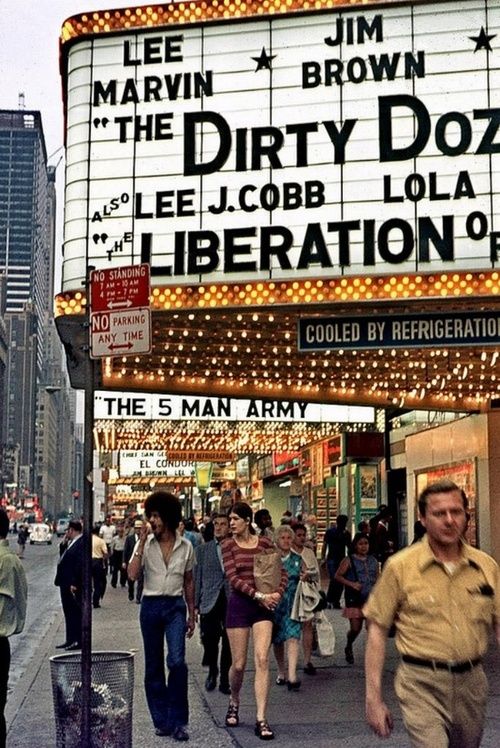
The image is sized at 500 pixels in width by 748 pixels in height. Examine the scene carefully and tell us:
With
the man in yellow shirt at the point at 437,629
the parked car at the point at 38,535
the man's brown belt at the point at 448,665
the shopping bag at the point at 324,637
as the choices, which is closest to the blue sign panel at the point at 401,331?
the shopping bag at the point at 324,637

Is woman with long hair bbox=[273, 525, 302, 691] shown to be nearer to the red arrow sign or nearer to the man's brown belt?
the red arrow sign

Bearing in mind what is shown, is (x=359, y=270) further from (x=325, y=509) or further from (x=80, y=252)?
(x=325, y=509)

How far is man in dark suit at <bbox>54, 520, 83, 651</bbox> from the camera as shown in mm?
15094

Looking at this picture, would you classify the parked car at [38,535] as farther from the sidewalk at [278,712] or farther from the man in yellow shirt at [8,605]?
the man in yellow shirt at [8,605]

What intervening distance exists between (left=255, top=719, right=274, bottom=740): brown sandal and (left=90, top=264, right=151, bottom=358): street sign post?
330cm

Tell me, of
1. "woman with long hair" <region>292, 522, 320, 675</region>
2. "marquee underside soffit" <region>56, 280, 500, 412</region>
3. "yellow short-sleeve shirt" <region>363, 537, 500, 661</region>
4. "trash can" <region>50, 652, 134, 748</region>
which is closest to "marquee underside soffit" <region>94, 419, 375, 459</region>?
"marquee underside soffit" <region>56, 280, 500, 412</region>

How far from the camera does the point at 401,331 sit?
1250 cm

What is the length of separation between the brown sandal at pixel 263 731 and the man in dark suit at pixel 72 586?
20.4 ft

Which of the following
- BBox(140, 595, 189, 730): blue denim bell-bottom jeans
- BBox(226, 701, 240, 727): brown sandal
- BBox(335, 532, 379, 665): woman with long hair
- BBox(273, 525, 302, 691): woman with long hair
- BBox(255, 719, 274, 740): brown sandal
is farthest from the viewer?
BBox(335, 532, 379, 665): woman with long hair

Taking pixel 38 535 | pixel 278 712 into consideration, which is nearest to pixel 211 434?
pixel 278 712

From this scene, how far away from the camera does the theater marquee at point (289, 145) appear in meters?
11.6

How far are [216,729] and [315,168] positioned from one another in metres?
5.88

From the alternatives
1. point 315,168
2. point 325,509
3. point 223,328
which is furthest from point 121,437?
point 315,168

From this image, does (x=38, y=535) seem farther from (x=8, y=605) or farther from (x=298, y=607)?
(x=8, y=605)
